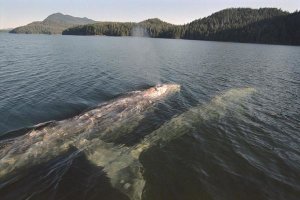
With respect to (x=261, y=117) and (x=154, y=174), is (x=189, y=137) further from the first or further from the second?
(x=261, y=117)

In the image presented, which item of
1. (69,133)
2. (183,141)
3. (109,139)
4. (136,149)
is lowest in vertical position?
(183,141)

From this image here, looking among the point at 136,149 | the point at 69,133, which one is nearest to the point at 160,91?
the point at 136,149

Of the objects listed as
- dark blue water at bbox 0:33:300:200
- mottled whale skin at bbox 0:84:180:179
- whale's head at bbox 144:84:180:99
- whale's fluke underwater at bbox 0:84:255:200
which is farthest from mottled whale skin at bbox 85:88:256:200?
whale's head at bbox 144:84:180:99

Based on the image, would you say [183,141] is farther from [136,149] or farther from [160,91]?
[160,91]

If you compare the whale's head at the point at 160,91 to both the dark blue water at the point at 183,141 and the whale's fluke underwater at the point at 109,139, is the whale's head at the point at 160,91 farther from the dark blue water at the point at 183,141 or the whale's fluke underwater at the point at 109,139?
the whale's fluke underwater at the point at 109,139

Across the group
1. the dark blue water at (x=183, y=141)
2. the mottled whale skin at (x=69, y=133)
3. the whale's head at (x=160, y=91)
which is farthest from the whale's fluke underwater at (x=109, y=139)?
the whale's head at (x=160, y=91)

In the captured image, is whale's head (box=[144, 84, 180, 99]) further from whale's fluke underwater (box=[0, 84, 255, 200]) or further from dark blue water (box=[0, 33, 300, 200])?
whale's fluke underwater (box=[0, 84, 255, 200])

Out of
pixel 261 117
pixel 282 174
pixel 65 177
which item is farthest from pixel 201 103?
pixel 65 177
